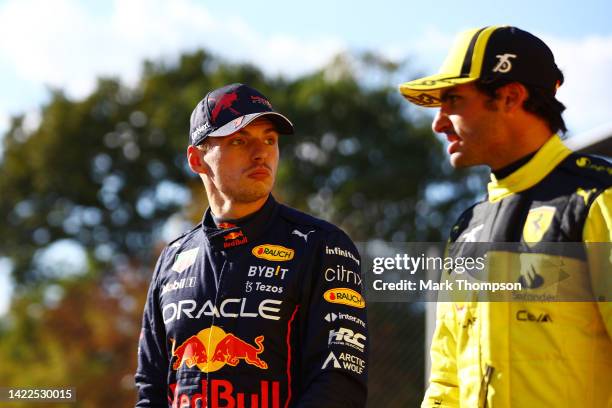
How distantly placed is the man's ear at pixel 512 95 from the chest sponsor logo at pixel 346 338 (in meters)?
0.97

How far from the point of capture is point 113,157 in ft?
120

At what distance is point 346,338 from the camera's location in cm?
347

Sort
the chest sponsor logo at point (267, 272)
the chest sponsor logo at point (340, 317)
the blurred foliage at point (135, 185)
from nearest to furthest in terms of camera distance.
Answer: the chest sponsor logo at point (340, 317) → the chest sponsor logo at point (267, 272) → the blurred foliage at point (135, 185)

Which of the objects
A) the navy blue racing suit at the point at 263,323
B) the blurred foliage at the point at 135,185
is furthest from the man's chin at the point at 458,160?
the blurred foliage at the point at 135,185

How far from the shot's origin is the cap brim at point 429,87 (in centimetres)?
345

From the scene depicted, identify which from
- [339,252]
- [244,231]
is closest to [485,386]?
[339,252]

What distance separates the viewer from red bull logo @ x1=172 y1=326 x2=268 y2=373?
3473mm

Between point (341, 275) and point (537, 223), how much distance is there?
76 centimetres

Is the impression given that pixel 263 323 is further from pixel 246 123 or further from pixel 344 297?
pixel 246 123

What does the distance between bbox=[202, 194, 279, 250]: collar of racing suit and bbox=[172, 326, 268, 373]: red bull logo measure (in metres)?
0.36

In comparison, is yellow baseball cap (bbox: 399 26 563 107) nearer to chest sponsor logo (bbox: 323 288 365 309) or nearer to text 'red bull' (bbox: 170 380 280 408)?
chest sponsor logo (bbox: 323 288 365 309)

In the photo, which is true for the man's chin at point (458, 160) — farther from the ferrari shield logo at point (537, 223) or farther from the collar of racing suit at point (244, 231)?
the collar of racing suit at point (244, 231)

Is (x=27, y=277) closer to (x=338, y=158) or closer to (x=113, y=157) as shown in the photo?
(x=113, y=157)

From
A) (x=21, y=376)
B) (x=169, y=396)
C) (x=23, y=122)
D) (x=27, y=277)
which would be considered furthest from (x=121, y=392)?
(x=169, y=396)
